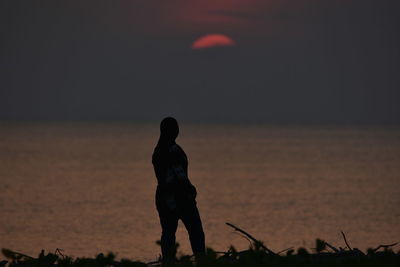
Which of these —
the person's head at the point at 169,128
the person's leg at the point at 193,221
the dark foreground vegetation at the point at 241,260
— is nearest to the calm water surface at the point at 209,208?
the person's leg at the point at 193,221

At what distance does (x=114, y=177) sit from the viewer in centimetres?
9125

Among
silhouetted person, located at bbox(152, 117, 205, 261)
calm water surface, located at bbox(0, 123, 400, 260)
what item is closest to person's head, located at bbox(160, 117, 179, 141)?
silhouetted person, located at bbox(152, 117, 205, 261)

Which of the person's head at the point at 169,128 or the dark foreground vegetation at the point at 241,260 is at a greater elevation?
the person's head at the point at 169,128

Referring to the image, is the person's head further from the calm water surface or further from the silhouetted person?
the calm water surface

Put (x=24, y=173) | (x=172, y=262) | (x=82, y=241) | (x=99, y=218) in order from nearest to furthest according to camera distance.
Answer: (x=172, y=262), (x=82, y=241), (x=99, y=218), (x=24, y=173)

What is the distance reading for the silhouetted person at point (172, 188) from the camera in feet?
31.7

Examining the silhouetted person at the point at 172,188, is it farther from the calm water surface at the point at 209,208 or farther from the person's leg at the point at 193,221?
the calm water surface at the point at 209,208

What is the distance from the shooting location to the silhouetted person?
9656mm

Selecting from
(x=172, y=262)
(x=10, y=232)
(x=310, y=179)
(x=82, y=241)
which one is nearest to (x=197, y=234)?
(x=172, y=262)

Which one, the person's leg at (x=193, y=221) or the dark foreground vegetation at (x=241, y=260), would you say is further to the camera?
the person's leg at (x=193, y=221)

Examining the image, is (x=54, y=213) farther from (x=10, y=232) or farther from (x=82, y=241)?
(x=82, y=241)

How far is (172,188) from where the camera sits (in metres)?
9.79

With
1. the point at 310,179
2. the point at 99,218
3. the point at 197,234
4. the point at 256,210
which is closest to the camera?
the point at 197,234

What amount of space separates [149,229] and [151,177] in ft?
151
